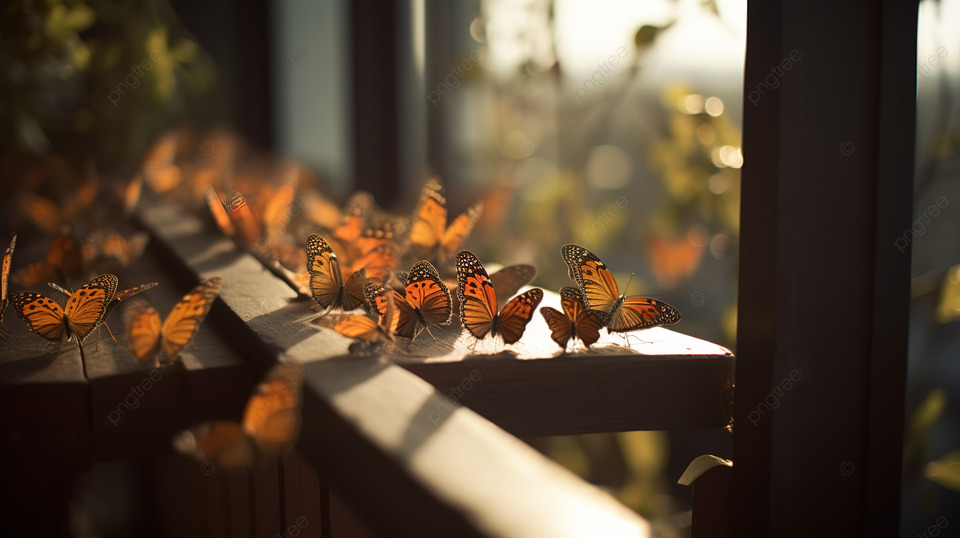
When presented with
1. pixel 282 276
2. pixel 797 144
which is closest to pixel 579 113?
pixel 282 276

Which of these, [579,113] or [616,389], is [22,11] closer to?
[579,113]

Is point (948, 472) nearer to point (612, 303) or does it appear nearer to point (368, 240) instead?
point (612, 303)

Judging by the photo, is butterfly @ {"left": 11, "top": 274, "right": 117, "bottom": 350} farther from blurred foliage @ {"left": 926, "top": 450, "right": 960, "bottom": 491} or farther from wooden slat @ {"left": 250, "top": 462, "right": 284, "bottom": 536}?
blurred foliage @ {"left": 926, "top": 450, "right": 960, "bottom": 491}

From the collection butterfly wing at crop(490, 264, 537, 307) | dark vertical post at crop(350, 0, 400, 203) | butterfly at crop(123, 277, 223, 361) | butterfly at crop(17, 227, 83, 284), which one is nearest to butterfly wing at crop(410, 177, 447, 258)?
butterfly wing at crop(490, 264, 537, 307)

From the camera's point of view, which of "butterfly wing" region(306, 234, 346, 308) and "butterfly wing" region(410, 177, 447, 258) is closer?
"butterfly wing" region(306, 234, 346, 308)

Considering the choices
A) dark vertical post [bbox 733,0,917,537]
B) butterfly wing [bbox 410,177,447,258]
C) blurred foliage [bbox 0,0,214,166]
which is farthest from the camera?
blurred foliage [bbox 0,0,214,166]

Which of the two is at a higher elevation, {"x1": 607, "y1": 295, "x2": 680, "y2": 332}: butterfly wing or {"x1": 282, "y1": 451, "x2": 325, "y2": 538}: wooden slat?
{"x1": 607, "y1": 295, "x2": 680, "y2": 332}: butterfly wing
